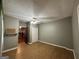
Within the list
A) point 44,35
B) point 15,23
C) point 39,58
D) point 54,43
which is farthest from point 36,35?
point 39,58

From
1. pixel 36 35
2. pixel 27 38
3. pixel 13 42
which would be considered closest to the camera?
pixel 13 42

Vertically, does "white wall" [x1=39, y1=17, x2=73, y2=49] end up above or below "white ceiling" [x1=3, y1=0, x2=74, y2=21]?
below

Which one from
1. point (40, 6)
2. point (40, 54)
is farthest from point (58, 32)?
point (40, 6)

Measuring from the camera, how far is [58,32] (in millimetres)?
5570

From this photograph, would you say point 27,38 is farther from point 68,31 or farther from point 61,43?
point 68,31

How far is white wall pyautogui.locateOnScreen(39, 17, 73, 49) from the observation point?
4.73 metres

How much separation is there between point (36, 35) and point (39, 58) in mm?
4271

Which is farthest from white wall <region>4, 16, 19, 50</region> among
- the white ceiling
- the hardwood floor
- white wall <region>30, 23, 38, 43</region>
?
white wall <region>30, 23, 38, 43</region>

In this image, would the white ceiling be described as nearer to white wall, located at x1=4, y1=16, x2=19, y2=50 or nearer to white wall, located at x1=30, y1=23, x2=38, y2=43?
white wall, located at x1=4, y1=16, x2=19, y2=50

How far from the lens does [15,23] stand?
16.9 ft

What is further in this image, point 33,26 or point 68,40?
point 33,26

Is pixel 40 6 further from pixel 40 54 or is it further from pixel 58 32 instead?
pixel 58 32

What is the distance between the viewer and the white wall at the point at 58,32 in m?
4.73

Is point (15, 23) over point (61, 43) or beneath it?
over
